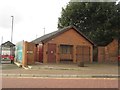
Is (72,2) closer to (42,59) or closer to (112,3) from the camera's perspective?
(112,3)

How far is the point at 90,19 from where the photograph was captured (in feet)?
150

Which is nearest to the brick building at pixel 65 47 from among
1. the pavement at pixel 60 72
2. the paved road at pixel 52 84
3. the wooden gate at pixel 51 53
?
the wooden gate at pixel 51 53

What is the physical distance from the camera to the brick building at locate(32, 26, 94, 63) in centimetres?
3591

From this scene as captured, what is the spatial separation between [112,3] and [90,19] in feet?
14.1

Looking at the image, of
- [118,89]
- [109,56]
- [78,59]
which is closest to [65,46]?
[78,59]

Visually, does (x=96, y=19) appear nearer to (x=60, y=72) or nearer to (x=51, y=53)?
(x=51, y=53)

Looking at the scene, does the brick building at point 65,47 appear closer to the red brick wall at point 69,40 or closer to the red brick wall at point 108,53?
the red brick wall at point 69,40

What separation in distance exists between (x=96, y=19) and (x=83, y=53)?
28.7 ft

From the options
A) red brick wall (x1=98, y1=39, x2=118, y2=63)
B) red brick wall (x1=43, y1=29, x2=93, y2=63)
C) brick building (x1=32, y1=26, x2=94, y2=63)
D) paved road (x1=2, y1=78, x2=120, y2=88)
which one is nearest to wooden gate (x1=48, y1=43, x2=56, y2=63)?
brick building (x1=32, y1=26, x2=94, y2=63)

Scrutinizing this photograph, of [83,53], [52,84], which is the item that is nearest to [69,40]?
[83,53]

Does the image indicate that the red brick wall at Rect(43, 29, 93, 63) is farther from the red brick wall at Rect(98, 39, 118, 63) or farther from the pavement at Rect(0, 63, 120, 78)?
the pavement at Rect(0, 63, 120, 78)

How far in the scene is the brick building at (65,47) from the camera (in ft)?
118

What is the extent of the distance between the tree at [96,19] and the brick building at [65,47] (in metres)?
5.80

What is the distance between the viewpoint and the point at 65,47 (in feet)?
123
